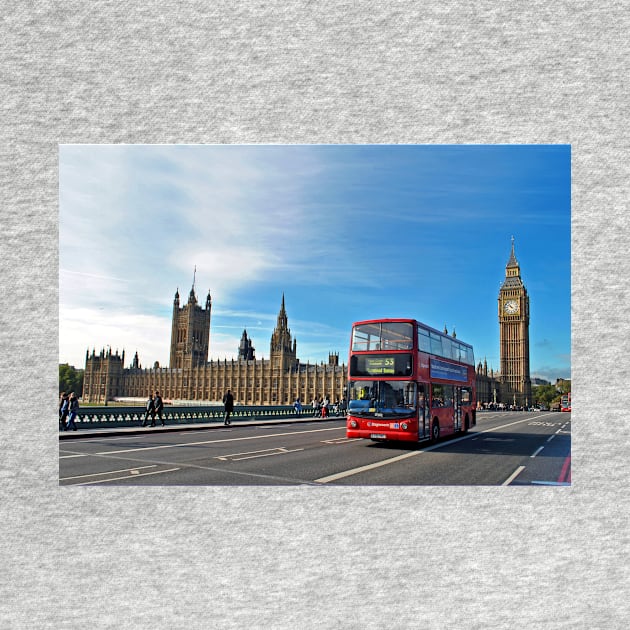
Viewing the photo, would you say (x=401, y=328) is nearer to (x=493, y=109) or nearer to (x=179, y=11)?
(x=493, y=109)

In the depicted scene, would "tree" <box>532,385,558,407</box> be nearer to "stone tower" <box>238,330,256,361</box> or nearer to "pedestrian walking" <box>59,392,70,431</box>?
"stone tower" <box>238,330,256,361</box>

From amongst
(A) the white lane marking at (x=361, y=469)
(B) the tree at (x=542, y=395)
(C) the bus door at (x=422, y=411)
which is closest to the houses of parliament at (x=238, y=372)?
(B) the tree at (x=542, y=395)

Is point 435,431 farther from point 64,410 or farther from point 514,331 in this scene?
point 64,410

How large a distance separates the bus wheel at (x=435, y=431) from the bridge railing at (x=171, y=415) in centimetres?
1062

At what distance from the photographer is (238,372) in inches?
1401

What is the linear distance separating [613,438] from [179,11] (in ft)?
31.0

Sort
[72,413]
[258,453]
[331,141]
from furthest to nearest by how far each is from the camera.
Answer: [72,413]
[258,453]
[331,141]

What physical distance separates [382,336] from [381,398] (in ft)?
4.56

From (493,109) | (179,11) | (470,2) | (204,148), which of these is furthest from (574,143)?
(179,11)

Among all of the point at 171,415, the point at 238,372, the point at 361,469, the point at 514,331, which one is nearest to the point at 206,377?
the point at 238,372

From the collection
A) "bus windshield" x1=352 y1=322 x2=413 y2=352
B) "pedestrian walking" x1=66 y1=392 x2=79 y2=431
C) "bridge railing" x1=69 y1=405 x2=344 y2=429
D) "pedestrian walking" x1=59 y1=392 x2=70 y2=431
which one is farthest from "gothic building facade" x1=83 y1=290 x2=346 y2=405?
"bus windshield" x1=352 y1=322 x2=413 y2=352

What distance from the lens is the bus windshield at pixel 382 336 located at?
1237cm

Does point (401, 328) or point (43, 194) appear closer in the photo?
point (43, 194)

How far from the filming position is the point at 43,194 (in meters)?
8.73
